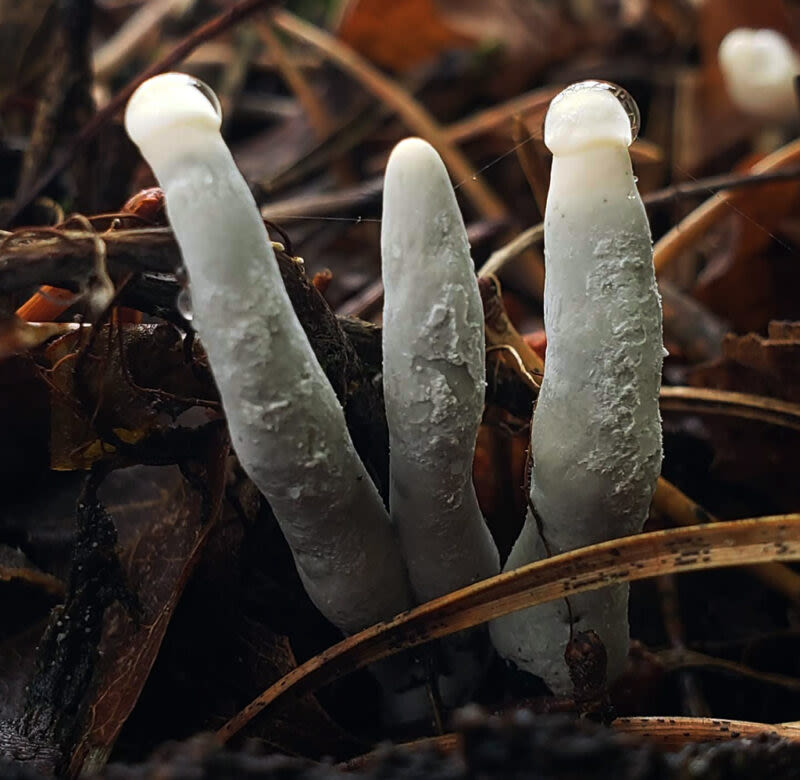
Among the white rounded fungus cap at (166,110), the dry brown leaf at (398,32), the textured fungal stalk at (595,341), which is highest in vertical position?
the dry brown leaf at (398,32)

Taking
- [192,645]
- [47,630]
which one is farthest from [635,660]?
[47,630]

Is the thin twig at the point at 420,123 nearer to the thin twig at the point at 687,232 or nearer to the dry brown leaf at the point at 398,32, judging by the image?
the dry brown leaf at the point at 398,32

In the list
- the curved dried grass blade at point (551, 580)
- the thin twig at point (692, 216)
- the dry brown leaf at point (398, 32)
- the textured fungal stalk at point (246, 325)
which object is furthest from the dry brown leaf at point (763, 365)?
the dry brown leaf at point (398, 32)

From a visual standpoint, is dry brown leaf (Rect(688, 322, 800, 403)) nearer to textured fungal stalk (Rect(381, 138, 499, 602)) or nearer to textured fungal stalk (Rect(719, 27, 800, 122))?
textured fungal stalk (Rect(381, 138, 499, 602))

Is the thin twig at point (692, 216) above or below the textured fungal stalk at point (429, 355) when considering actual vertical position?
above

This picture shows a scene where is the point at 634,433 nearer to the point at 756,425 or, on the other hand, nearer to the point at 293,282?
the point at 293,282
